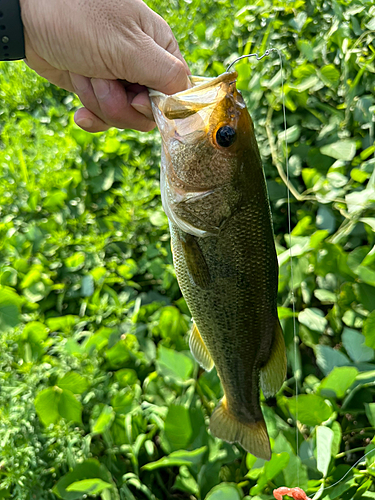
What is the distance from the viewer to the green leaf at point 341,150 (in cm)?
179

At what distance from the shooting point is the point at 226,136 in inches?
42.8

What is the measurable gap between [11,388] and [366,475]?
1.27 m

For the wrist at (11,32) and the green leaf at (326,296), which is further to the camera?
the green leaf at (326,296)

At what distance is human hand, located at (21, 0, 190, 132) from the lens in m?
1.22

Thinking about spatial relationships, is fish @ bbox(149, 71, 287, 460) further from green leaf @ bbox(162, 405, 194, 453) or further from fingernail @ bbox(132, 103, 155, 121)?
green leaf @ bbox(162, 405, 194, 453)

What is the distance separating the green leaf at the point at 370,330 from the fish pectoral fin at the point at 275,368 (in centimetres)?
31

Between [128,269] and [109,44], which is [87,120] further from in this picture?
[128,269]

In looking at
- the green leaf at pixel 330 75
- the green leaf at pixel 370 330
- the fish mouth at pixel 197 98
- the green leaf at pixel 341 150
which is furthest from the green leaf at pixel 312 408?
the green leaf at pixel 330 75

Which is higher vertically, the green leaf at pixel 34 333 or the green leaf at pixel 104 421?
the green leaf at pixel 34 333

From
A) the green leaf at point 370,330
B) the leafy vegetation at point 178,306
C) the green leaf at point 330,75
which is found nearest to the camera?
the green leaf at point 370,330

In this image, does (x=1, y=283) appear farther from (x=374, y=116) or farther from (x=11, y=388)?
(x=374, y=116)

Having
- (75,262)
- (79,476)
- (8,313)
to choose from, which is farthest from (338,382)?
(75,262)

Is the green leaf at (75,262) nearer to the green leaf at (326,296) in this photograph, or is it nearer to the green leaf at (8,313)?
the green leaf at (8,313)

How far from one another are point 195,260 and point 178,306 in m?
0.97
